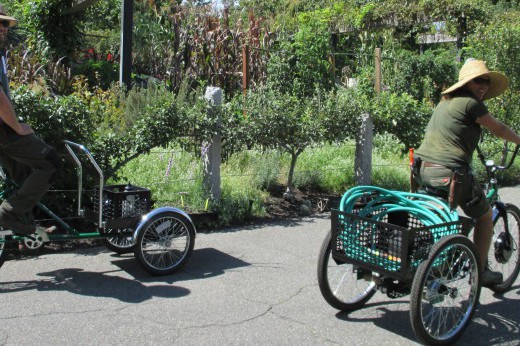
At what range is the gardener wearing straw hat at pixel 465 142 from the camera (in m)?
4.78

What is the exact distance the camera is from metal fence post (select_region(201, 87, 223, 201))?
25.5ft

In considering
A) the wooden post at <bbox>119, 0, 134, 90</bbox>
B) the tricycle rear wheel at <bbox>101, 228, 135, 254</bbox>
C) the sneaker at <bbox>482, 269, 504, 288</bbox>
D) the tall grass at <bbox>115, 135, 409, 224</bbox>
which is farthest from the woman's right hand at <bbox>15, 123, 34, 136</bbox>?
the wooden post at <bbox>119, 0, 134, 90</bbox>

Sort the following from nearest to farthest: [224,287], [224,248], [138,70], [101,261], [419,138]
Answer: [224,287] → [101,261] → [224,248] → [419,138] → [138,70]

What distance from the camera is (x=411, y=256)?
4.23 m

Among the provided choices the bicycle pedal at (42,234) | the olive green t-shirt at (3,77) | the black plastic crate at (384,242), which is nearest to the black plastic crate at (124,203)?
the bicycle pedal at (42,234)

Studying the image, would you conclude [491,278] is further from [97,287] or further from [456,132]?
[97,287]

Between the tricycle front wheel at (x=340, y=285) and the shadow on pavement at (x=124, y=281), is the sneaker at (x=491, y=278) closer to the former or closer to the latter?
the tricycle front wheel at (x=340, y=285)

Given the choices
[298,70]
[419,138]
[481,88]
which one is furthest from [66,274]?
[298,70]

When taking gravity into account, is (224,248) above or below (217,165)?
below

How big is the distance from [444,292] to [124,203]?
306 centimetres

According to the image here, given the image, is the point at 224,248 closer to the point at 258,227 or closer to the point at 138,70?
the point at 258,227

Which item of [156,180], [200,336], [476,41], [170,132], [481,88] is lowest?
[200,336]

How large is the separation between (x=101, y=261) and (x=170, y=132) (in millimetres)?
1913

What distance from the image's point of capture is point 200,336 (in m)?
4.42
